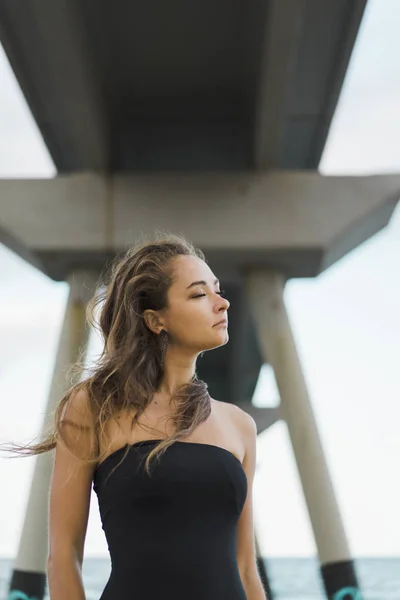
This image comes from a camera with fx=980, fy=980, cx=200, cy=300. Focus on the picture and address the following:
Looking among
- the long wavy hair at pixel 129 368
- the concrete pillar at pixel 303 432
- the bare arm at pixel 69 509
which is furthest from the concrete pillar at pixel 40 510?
the bare arm at pixel 69 509

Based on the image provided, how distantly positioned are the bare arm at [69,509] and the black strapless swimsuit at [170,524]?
5cm

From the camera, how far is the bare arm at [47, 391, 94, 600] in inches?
103

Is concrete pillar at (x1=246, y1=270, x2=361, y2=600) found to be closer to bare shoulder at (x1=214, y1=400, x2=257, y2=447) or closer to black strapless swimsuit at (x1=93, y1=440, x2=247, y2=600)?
bare shoulder at (x1=214, y1=400, x2=257, y2=447)

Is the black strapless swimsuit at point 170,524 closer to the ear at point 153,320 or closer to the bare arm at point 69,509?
the bare arm at point 69,509

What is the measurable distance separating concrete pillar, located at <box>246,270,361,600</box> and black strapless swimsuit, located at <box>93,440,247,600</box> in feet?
33.1

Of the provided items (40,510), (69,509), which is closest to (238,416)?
(69,509)

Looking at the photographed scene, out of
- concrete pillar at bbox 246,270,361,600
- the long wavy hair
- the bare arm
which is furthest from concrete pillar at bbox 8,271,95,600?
the bare arm

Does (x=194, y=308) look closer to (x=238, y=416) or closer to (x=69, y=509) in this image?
(x=238, y=416)

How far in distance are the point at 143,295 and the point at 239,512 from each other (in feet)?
2.36

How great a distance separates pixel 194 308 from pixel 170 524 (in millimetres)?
640

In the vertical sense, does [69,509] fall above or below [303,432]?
below

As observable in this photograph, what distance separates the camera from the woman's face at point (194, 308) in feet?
9.30

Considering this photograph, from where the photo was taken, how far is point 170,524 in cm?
258

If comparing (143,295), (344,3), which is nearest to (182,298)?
(143,295)
